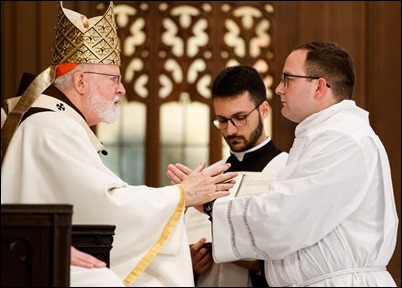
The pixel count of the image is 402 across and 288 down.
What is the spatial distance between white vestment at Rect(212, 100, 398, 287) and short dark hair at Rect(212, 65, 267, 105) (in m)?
1.30

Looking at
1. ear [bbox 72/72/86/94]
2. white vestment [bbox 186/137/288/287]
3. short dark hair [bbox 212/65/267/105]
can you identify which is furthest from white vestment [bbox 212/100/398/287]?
short dark hair [bbox 212/65/267/105]

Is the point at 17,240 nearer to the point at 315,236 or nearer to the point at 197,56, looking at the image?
the point at 315,236

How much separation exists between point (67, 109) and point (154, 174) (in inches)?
128

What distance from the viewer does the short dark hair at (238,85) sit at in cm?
659

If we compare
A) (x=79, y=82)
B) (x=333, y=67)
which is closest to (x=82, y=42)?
(x=79, y=82)

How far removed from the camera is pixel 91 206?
5.12 meters

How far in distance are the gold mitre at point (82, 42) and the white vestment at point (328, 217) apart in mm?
1158

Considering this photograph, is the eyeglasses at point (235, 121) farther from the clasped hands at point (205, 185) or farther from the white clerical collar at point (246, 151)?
the clasped hands at point (205, 185)

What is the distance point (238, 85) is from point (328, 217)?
5.40 feet

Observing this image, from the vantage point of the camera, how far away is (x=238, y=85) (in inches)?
261

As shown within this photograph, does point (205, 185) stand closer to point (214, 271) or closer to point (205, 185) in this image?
point (205, 185)

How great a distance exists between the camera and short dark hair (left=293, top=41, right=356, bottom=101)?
5.55m

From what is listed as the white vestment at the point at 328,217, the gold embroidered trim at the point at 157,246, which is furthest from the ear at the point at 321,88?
the gold embroidered trim at the point at 157,246

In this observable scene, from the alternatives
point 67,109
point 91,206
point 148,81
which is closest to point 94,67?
point 67,109
